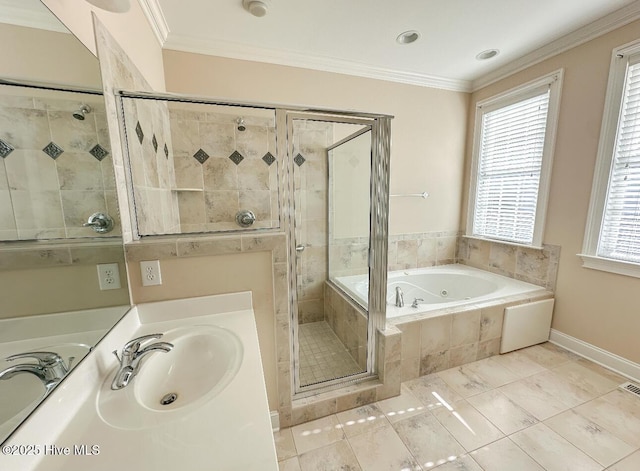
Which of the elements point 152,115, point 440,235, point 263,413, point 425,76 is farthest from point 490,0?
point 263,413

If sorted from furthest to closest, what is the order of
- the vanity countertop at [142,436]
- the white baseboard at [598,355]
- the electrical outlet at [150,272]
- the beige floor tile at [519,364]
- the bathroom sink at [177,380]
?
1. the beige floor tile at [519,364]
2. the white baseboard at [598,355]
3. the electrical outlet at [150,272]
4. the bathroom sink at [177,380]
5. the vanity countertop at [142,436]

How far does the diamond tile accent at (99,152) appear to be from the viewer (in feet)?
3.18

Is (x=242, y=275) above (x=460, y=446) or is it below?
above

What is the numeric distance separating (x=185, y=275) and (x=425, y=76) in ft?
10.1

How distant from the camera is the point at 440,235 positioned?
10.3 feet

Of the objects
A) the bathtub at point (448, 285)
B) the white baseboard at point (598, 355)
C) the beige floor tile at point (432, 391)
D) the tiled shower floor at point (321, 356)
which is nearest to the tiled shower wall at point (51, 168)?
the tiled shower floor at point (321, 356)

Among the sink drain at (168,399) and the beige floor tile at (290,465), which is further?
the beige floor tile at (290,465)

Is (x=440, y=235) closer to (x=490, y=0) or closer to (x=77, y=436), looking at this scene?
(x=490, y=0)

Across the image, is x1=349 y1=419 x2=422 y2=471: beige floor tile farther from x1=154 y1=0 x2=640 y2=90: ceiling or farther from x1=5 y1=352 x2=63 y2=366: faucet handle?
x1=154 y1=0 x2=640 y2=90: ceiling

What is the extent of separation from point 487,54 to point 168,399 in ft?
11.4

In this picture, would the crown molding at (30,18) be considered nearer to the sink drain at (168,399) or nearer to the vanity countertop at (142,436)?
the vanity countertop at (142,436)

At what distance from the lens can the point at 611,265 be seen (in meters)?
1.93

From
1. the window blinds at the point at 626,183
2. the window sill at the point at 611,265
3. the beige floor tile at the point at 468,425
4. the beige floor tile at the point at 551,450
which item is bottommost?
the beige floor tile at the point at 468,425

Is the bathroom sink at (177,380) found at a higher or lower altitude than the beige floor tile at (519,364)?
higher
